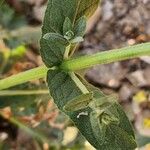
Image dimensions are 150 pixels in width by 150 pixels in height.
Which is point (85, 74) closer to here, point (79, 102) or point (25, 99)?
point (25, 99)

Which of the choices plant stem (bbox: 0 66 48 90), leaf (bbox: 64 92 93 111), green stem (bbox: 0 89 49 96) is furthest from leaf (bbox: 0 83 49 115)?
leaf (bbox: 64 92 93 111)

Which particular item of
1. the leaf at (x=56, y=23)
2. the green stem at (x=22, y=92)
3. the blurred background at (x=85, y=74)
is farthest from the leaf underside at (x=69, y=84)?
the blurred background at (x=85, y=74)

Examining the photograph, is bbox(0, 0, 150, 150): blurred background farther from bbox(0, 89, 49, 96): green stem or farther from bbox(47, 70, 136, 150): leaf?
bbox(47, 70, 136, 150): leaf

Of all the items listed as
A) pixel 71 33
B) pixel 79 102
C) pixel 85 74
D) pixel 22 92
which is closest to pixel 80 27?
pixel 71 33

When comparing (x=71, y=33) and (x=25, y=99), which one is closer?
(x=71, y=33)

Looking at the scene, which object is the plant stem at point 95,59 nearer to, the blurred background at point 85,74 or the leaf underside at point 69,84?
the leaf underside at point 69,84

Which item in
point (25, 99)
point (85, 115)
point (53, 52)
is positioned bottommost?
point (25, 99)
